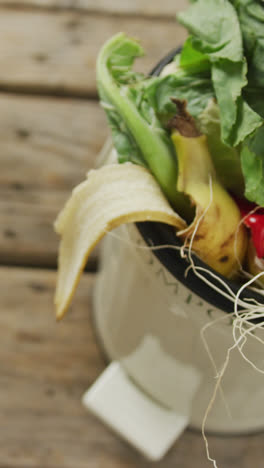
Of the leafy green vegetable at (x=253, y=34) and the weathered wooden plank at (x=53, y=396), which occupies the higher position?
the leafy green vegetable at (x=253, y=34)

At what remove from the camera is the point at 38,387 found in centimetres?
46

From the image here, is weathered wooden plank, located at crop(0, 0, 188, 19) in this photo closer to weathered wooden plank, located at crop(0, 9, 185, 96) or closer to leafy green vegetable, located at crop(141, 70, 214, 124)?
weathered wooden plank, located at crop(0, 9, 185, 96)

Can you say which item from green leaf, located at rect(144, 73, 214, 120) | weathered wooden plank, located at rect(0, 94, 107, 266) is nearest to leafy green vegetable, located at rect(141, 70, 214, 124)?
green leaf, located at rect(144, 73, 214, 120)

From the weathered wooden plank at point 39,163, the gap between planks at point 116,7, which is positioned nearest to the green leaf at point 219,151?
the weathered wooden plank at point 39,163

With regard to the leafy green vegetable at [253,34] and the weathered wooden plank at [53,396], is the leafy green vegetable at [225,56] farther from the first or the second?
the weathered wooden plank at [53,396]

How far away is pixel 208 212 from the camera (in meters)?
0.25

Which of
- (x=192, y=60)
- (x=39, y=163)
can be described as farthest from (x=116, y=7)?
(x=192, y=60)

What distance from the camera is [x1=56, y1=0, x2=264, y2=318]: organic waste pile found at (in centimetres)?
25

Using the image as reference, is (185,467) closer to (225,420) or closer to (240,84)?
(225,420)

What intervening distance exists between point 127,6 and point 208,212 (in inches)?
15.6

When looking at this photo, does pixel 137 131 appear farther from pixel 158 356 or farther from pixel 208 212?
pixel 158 356

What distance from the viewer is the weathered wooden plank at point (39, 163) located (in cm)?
50

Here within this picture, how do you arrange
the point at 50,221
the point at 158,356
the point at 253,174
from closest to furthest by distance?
the point at 253,174 → the point at 158,356 → the point at 50,221

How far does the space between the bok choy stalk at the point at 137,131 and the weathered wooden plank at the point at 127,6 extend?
0.30 m
